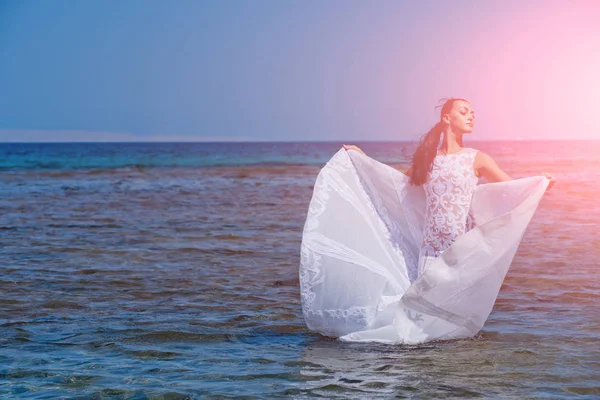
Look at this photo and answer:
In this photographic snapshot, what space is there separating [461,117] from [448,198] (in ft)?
2.23

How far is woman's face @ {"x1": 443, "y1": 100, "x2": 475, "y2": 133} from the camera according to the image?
6.51m

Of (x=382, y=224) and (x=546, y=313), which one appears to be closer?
(x=382, y=224)

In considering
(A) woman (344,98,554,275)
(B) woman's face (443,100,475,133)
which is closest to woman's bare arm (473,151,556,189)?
(A) woman (344,98,554,275)

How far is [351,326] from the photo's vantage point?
21.7 feet

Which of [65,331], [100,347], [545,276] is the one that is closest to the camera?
[100,347]

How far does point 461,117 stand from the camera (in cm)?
651

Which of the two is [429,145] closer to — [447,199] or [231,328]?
[447,199]

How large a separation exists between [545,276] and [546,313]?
227 cm

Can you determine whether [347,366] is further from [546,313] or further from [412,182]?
[546,313]

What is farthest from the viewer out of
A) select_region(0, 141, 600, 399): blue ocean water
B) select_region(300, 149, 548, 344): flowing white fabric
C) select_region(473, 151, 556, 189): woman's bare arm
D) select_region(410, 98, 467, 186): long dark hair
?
select_region(410, 98, 467, 186): long dark hair

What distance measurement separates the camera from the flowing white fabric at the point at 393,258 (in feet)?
20.2

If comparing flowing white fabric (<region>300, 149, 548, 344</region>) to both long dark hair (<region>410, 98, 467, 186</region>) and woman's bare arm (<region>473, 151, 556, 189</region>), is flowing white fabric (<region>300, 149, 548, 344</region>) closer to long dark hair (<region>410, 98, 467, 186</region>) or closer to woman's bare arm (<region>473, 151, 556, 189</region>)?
woman's bare arm (<region>473, 151, 556, 189</region>)

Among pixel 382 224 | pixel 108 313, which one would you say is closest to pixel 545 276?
pixel 382 224

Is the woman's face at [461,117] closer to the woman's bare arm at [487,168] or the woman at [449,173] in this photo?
the woman at [449,173]
